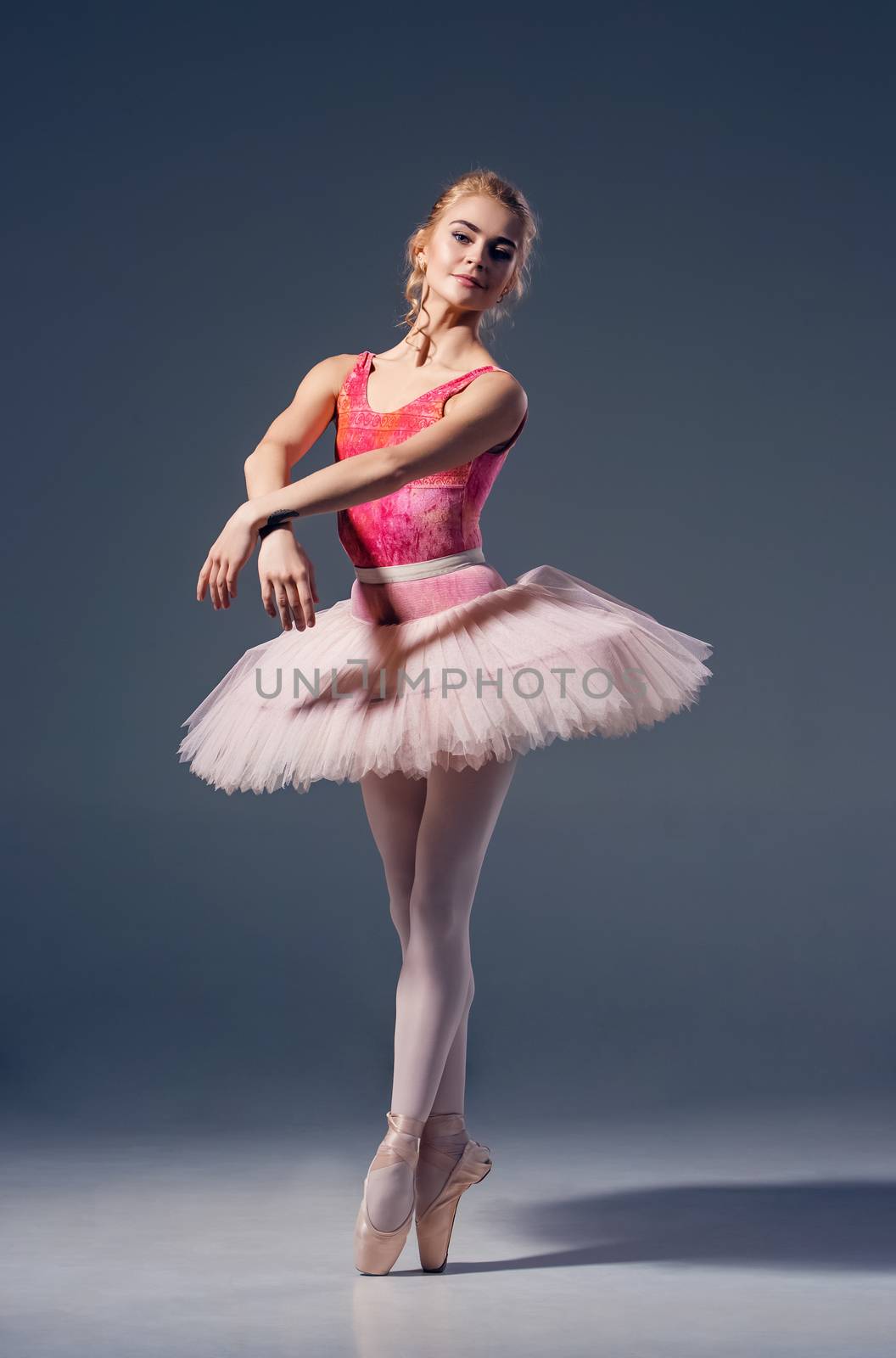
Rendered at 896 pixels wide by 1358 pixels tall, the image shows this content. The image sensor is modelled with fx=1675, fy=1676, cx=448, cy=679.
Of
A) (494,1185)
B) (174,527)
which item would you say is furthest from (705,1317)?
(174,527)

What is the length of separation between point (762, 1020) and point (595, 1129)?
2.42 ft

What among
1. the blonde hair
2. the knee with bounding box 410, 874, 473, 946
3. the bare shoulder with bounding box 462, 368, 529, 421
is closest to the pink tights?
the knee with bounding box 410, 874, 473, 946

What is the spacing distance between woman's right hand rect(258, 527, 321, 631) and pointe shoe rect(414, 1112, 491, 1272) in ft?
2.64

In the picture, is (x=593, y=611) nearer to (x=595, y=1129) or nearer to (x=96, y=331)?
(x=595, y=1129)

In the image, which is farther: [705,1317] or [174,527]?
[174,527]

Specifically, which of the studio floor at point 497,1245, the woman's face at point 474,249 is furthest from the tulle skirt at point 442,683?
the studio floor at point 497,1245

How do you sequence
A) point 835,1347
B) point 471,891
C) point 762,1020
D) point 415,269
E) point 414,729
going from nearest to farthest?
point 835,1347 → point 414,729 → point 471,891 → point 415,269 → point 762,1020

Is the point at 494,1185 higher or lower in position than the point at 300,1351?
higher

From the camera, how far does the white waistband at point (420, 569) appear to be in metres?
2.59

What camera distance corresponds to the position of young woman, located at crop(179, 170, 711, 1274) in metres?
2.39

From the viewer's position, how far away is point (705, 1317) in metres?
2.20

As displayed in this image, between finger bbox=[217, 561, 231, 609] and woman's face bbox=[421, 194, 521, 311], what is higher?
woman's face bbox=[421, 194, 521, 311]

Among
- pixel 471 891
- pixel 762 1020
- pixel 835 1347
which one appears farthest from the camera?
pixel 762 1020

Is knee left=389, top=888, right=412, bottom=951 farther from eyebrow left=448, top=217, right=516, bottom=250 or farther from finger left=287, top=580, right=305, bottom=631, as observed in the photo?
eyebrow left=448, top=217, right=516, bottom=250
